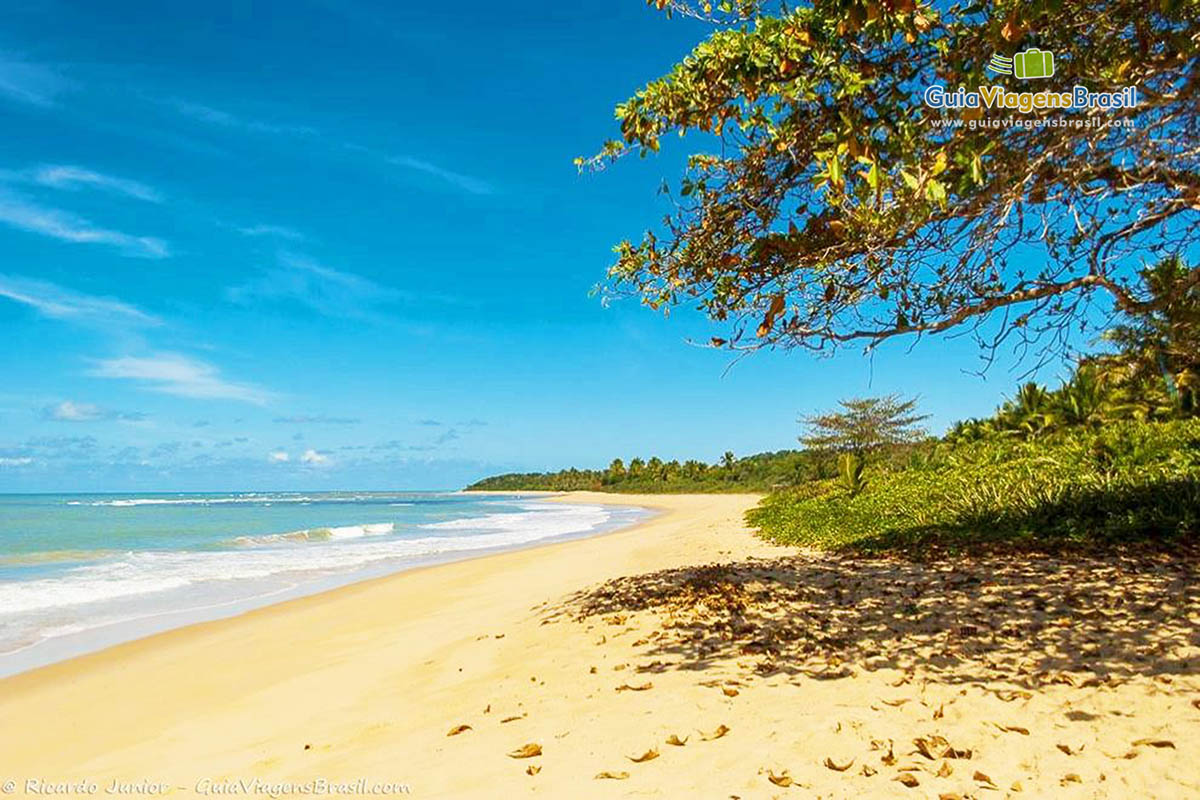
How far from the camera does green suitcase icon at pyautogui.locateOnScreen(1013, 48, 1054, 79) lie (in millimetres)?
5363

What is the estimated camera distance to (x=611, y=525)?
1426 inches

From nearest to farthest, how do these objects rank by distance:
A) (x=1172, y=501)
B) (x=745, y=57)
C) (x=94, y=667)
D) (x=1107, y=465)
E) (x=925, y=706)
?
(x=925, y=706) < (x=745, y=57) < (x=94, y=667) < (x=1172, y=501) < (x=1107, y=465)

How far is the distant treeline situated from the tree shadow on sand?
29159 millimetres

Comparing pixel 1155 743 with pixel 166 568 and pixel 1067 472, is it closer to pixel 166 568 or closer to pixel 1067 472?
pixel 1067 472

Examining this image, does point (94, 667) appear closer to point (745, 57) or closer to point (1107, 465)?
point (745, 57)

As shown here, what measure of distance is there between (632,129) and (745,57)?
3.87 ft

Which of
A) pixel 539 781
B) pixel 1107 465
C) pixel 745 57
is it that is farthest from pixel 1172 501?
pixel 539 781

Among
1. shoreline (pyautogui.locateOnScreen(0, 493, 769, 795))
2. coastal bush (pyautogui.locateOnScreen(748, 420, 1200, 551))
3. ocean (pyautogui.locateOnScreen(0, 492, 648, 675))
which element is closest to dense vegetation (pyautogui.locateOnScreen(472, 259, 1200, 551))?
coastal bush (pyautogui.locateOnScreen(748, 420, 1200, 551))

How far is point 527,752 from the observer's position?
466 cm

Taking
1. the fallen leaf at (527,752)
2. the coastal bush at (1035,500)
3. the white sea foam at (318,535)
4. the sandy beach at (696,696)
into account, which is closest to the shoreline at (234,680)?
the sandy beach at (696,696)

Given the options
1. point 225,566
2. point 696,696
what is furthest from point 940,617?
point 225,566

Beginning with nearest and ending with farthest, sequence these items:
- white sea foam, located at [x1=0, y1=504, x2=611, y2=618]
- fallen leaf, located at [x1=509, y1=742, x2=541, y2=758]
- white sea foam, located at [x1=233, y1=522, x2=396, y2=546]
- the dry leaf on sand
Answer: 1. the dry leaf on sand
2. fallen leaf, located at [x1=509, y1=742, x2=541, y2=758]
3. white sea foam, located at [x1=0, y1=504, x2=611, y2=618]
4. white sea foam, located at [x1=233, y1=522, x2=396, y2=546]

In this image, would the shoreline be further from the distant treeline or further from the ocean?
the distant treeline

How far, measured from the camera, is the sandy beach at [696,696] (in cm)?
418
